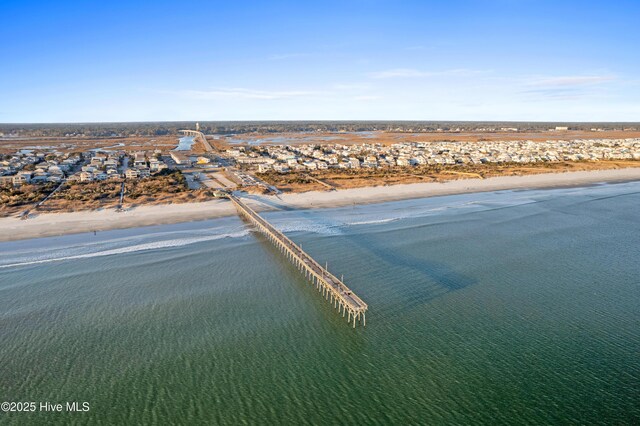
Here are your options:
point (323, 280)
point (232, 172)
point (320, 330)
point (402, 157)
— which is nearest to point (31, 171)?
point (232, 172)

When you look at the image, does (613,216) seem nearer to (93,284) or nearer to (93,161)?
(93,284)

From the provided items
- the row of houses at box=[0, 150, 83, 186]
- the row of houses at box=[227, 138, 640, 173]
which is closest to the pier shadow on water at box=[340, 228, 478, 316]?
the row of houses at box=[227, 138, 640, 173]

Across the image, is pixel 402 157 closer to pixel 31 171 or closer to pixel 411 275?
pixel 411 275

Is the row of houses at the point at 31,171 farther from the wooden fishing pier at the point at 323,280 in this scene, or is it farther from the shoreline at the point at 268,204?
the wooden fishing pier at the point at 323,280

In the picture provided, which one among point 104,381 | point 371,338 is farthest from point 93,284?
point 371,338

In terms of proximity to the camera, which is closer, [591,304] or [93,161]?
[591,304]

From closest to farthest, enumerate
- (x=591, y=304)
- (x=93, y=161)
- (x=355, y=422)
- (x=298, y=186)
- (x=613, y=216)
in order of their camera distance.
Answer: (x=355, y=422), (x=591, y=304), (x=613, y=216), (x=298, y=186), (x=93, y=161)
